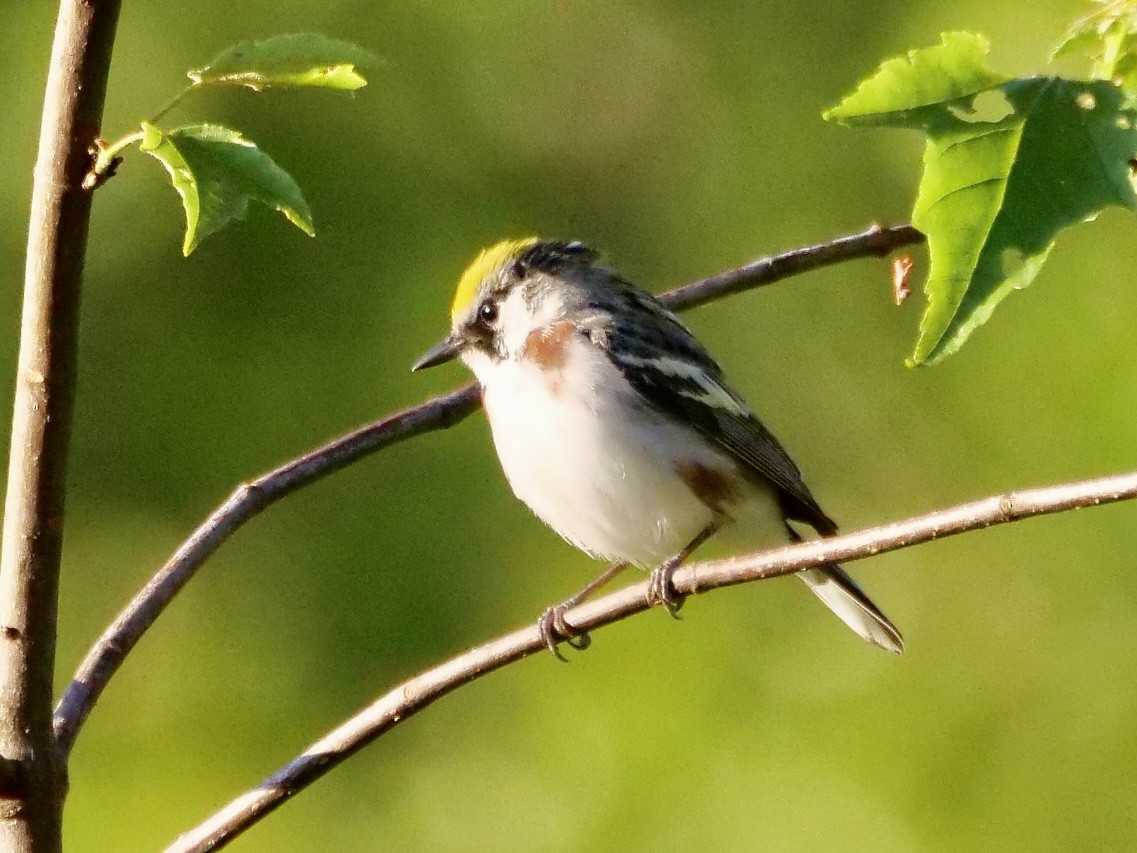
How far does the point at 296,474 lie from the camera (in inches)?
82.4

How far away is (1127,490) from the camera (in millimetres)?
1326

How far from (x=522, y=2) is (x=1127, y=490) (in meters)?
5.94

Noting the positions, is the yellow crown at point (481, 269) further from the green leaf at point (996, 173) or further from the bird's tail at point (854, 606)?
the green leaf at point (996, 173)

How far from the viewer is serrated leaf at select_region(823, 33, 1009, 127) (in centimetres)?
150

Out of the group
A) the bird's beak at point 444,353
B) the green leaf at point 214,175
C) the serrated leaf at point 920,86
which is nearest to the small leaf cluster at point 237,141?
the green leaf at point 214,175

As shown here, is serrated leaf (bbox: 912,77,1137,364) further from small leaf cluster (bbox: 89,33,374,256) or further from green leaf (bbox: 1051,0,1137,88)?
small leaf cluster (bbox: 89,33,374,256)

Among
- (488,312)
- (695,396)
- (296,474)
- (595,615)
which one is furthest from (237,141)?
(488,312)

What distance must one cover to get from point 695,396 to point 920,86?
175cm

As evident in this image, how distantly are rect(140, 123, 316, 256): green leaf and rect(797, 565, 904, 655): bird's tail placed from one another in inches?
75.2

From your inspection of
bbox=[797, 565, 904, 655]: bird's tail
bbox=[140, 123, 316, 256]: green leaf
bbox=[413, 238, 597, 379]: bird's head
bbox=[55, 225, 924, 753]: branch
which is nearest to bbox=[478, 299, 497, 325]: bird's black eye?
bbox=[413, 238, 597, 379]: bird's head

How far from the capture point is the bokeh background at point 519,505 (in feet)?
16.6

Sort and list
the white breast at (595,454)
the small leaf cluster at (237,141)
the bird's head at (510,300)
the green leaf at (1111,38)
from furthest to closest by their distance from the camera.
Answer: the bird's head at (510,300)
the white breast at (595,454)
the green leaf at (1111,38)
the small leaf cluster at (237,141)

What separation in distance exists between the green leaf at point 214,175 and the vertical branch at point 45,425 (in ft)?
0.29

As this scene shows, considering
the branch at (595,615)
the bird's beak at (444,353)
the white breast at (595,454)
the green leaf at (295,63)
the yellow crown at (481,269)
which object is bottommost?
the branch at (595,615)
